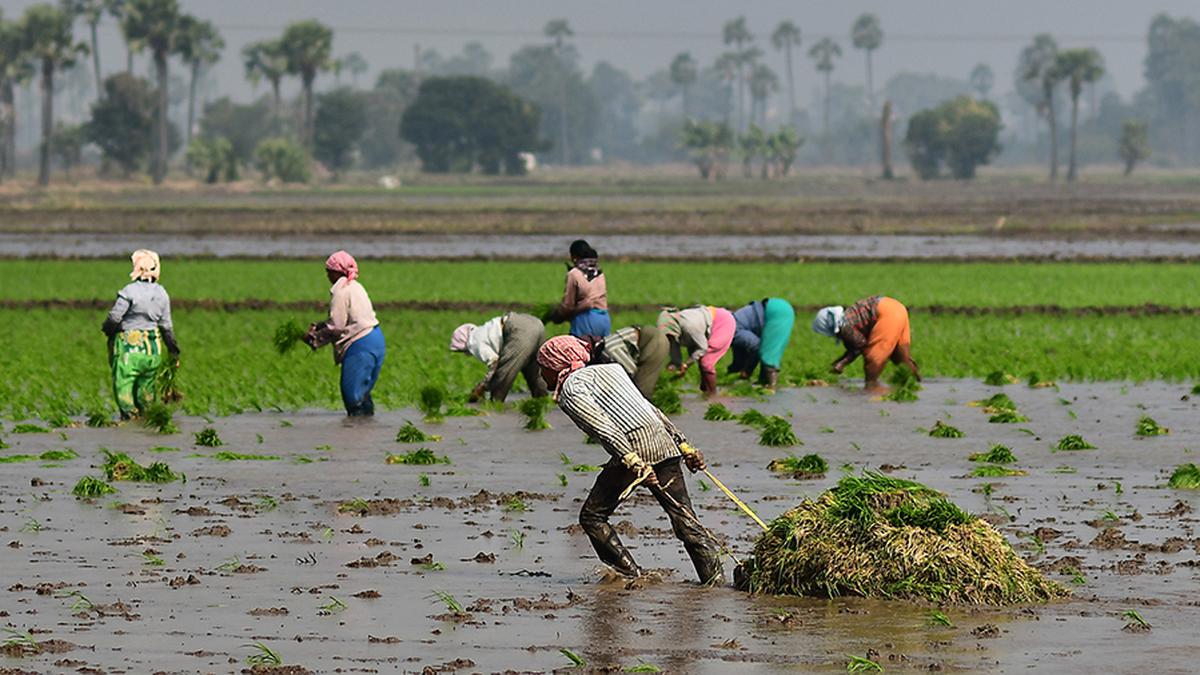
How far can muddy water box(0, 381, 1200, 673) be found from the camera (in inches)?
399

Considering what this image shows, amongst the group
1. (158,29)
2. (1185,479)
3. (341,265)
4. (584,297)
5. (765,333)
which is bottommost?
(1185,479)

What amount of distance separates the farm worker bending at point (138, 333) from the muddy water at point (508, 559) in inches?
25.2

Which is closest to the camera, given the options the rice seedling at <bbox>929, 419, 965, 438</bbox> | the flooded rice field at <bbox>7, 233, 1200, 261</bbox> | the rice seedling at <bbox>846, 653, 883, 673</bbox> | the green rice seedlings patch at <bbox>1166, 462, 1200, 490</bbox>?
the rice seedling at <bbox>846, 653, 883, 673</bbox>

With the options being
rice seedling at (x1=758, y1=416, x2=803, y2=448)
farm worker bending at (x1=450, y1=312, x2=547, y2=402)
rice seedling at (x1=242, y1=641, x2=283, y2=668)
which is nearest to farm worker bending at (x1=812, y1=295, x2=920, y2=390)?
farm worker bending at (x1=450, y1=312, x2=547, y2=402)

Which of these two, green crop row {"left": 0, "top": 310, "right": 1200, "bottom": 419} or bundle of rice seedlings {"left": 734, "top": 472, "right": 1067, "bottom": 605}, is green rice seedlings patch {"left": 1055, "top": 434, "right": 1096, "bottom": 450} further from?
bundle of rice seedlings {"left": 734, "top": 472, "right": 1067, "bottom": 605}

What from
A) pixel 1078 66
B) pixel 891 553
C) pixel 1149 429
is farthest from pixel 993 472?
pixel 1078 66

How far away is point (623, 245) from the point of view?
61.9 metres

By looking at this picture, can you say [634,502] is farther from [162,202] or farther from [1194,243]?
[162,202]

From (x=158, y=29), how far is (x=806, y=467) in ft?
456

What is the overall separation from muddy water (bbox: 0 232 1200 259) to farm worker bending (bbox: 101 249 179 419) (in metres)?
33.0

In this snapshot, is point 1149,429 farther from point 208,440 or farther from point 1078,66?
point 1078,66

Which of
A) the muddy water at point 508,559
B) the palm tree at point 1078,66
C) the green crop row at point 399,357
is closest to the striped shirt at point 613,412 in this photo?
the muddy water at point 508,559

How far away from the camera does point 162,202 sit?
113 metres

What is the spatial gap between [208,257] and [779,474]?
38.4m
